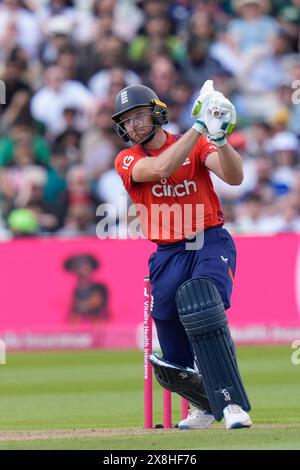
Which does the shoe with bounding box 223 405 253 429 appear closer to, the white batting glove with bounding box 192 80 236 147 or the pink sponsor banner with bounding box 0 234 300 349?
the white batting glove with bounding box 192 80 236 147

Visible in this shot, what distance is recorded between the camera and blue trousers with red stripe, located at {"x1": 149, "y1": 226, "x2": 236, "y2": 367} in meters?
7.12

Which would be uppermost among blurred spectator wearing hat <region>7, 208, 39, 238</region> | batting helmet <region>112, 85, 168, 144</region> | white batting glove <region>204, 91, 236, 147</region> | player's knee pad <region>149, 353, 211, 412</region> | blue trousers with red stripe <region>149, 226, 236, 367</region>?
blurred spectator wearing hat <region>7, 208, 39, 238</region>

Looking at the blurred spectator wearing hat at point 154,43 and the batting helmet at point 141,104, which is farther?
the blurred spectator wearing hat at point 154,43

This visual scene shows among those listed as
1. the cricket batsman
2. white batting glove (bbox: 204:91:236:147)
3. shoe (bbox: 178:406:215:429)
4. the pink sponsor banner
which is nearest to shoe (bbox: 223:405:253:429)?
the cricket batsman

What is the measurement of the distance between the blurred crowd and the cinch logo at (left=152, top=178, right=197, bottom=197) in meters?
7.00

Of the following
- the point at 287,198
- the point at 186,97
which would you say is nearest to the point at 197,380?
the point at 287,198

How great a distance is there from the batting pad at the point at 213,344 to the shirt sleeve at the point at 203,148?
2.48 feet

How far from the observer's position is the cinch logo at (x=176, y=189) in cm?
723

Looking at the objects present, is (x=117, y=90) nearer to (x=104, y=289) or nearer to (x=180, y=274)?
(x=104, y=289)

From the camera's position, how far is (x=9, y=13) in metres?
16.7

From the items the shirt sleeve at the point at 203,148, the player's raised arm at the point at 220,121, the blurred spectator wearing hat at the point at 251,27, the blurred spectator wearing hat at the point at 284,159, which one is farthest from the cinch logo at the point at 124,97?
the blurred spectator wearing hat at the point at 251,27

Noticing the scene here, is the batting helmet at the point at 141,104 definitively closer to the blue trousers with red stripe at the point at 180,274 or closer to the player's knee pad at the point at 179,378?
the blue trousers with red stripe at the point at 180,274

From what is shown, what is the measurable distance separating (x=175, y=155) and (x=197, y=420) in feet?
6.05

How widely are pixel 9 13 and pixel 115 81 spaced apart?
1933 millimetres
